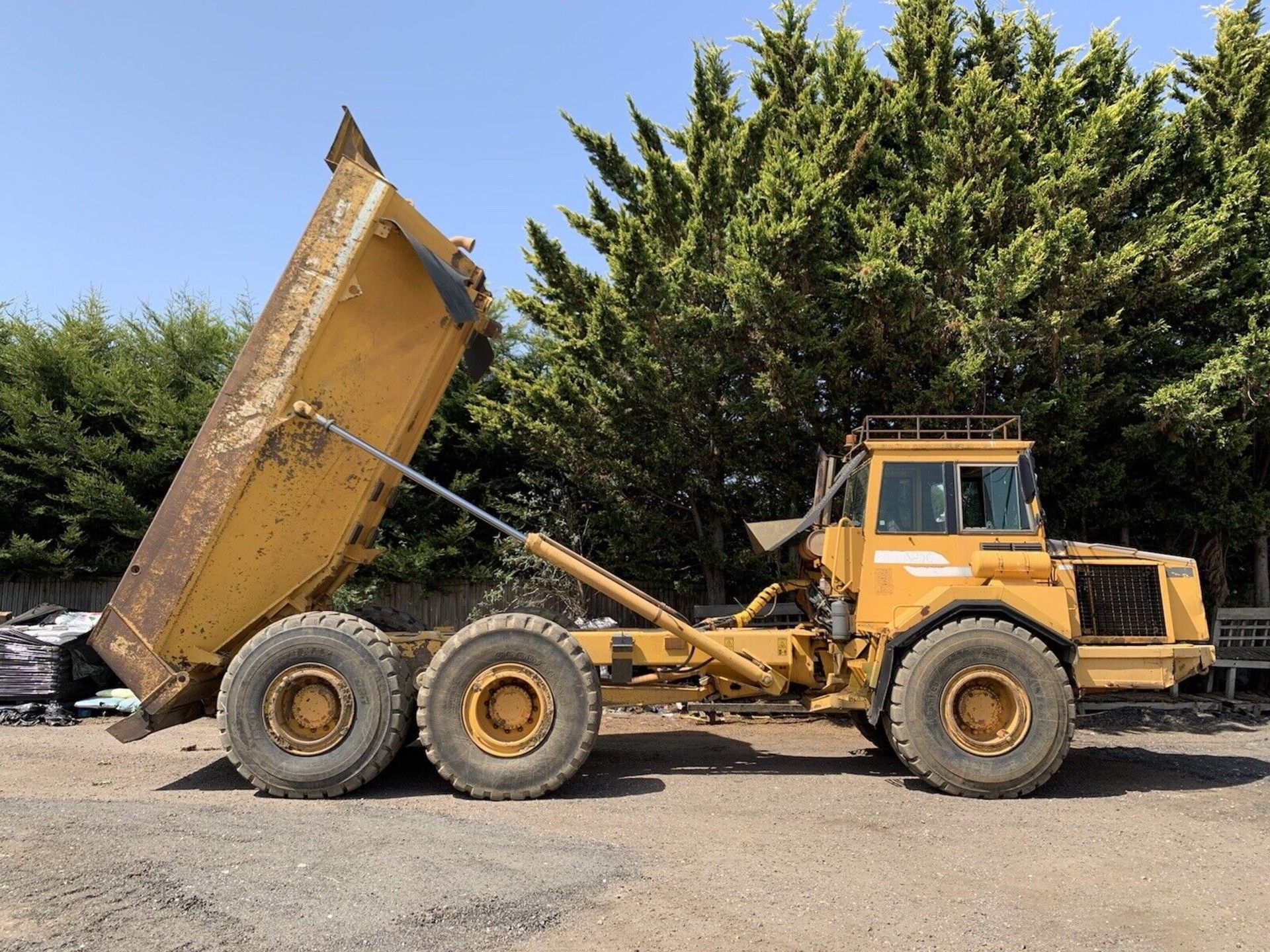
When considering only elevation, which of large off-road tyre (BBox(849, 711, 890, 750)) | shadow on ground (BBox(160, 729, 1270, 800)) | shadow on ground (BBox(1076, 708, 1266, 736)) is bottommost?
shadow on ground (BBox(160, 729, 1270, 800))

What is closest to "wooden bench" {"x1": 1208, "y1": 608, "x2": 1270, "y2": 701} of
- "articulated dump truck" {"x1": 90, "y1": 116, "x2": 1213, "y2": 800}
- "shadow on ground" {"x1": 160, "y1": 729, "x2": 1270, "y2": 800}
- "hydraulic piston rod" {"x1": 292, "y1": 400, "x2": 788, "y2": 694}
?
"shadow on ground" {"x1": 160, "y1": 729, "x2": 1270, "y2": 800}

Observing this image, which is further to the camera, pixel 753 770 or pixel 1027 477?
pixel 753 770

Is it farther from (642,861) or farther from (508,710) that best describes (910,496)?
(642,861)

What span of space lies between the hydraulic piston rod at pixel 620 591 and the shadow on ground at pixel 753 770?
885mm

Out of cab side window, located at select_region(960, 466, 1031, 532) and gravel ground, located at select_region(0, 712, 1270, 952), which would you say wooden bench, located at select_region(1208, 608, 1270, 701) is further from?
cab side window, located at select_region(960, 466, 1031, 532)

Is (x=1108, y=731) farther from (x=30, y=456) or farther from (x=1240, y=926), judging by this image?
(x=30, y=456)

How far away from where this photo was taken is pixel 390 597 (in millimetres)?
12508

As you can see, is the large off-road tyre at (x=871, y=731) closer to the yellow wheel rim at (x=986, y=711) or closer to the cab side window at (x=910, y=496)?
the yellow wheel rim at (x=986, y=711)

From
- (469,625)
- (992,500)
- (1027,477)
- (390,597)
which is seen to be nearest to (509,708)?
(469,625)

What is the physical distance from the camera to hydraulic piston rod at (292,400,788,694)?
6789 mm

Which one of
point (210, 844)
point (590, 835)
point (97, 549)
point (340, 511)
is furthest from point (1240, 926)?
point (97, 549)

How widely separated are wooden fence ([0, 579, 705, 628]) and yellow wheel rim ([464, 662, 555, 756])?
19.8 feet

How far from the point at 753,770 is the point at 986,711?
6.33ft

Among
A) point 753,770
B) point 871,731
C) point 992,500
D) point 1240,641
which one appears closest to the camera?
point 992,500
